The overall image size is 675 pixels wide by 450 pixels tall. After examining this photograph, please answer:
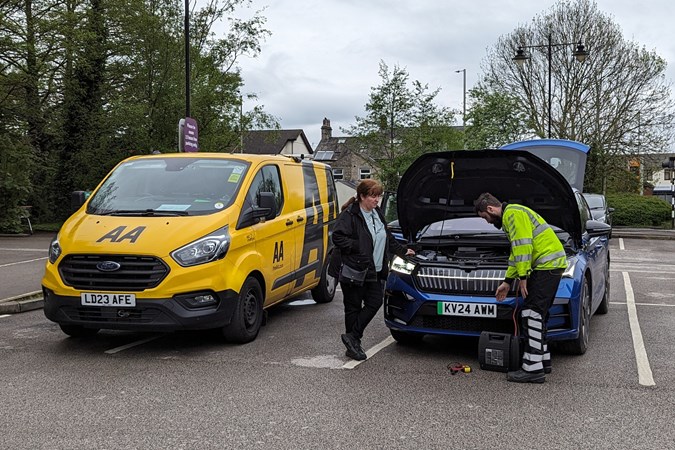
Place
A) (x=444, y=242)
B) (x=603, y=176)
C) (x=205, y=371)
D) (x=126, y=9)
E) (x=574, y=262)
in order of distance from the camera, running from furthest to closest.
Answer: (x=603, y=176)
(x=126, y=9)
(x=444, y=242)
(x=574, y=262)
(x=205, y=371)

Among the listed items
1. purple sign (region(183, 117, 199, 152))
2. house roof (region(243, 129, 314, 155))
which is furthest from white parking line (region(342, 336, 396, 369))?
house roof (region(243, 129, 314, 155))

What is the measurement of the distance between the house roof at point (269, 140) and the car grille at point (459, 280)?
17.5 meters

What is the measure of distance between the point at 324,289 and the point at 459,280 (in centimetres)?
376

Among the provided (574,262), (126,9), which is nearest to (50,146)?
(126,9)

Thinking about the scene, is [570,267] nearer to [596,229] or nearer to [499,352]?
[499,352]

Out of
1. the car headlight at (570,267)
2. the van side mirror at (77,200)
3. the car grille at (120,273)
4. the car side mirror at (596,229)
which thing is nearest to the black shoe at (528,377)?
the car headlight at (570,267)

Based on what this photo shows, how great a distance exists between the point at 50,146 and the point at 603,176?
2620cm

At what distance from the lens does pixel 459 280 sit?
6348 mm

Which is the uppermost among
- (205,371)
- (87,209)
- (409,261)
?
(87,209)

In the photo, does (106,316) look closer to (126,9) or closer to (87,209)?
(87,209)

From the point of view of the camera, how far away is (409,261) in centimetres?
679

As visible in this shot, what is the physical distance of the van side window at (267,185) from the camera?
7.50m

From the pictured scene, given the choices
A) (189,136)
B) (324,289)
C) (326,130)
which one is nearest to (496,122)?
(189,136)

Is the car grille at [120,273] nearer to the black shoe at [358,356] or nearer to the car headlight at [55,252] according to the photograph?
the car headlight at [55,252]
